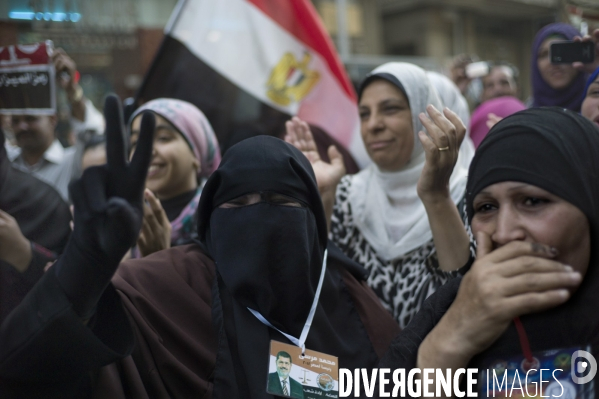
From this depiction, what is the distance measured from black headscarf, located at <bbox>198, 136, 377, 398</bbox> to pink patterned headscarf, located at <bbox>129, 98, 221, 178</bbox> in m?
1.05

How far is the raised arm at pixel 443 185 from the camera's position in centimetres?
185

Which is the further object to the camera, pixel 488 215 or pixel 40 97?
pixel 40 97

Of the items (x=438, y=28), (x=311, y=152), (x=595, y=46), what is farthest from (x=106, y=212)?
(x=438, y=28)

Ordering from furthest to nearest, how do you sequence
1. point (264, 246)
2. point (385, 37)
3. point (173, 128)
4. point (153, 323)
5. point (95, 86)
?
point (385, 37)
point (95, 86)
point (173, 128)
point (264, 246)
point (153, 323)

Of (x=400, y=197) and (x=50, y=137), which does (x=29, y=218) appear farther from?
(x=50, y=137)

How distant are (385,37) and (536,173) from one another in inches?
541

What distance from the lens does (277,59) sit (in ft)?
12.9

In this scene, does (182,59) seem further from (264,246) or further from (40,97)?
(264,246)

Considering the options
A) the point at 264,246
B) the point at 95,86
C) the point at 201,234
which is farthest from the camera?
the point at 95,86

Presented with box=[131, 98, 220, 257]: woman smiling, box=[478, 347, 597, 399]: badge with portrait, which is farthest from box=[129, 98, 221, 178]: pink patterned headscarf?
box=[478, 347, 597, 399]: badge with portrait

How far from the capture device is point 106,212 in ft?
4.02

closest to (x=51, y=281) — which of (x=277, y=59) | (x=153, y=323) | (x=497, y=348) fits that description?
(x=153, y=323)

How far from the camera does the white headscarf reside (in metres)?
2.47

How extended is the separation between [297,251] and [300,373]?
1.14ft
